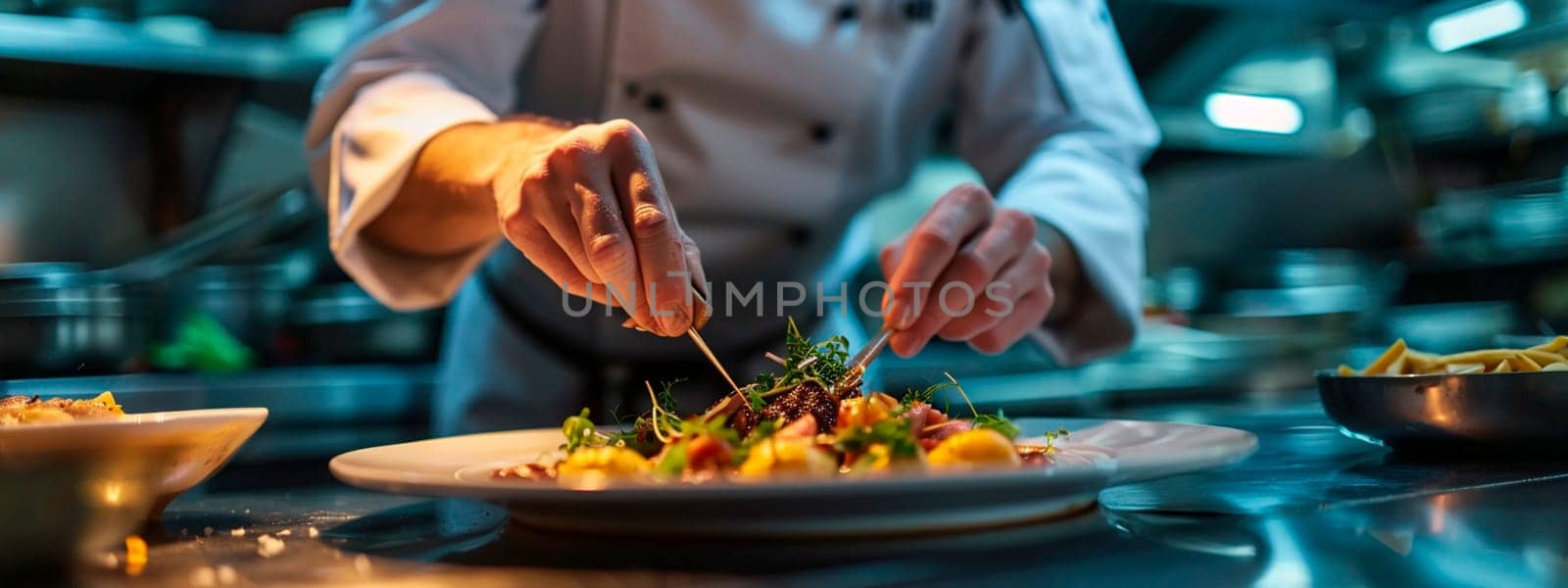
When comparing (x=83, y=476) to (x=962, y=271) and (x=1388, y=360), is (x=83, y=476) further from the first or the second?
(x=1388, y=360)

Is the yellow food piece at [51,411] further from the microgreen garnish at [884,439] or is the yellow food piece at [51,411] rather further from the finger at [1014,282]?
the finger at [1014,282]

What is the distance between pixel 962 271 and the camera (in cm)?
122

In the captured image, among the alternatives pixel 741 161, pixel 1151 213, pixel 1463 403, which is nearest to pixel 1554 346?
pixel 1463 403

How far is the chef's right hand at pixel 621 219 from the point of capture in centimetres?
91

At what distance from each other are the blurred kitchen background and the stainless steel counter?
0.57 meters

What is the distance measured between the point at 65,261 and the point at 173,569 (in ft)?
8.70

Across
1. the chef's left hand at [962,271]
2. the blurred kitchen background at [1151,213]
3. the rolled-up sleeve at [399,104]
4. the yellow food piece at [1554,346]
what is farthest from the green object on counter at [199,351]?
the yellow food piece at [1554,346]

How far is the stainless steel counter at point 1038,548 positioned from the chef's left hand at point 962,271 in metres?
0.34

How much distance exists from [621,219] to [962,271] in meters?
0.45

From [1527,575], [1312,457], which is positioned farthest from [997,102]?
[1527,575]

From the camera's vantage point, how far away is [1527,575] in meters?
0.54

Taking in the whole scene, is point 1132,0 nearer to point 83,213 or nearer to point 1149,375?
point 1149,375

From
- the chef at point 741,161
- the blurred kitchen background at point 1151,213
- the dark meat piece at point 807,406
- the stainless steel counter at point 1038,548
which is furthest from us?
the blurred kitchen background at point 1151,213

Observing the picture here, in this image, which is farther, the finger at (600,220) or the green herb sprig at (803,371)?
the green herb sprig at (803,371)
